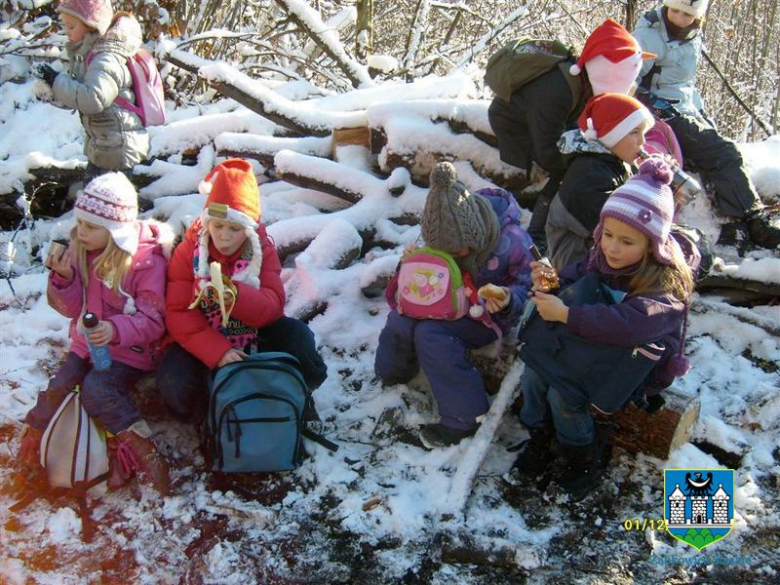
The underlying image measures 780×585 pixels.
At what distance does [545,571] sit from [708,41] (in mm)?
16670

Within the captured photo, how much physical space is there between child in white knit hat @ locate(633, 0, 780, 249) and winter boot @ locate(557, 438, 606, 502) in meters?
2.18

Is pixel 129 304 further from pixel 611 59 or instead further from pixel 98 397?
pixel 611 59

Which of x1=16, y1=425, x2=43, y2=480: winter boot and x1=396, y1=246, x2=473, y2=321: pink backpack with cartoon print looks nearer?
x1=16, y1=425, x2=43, y2=480: winter boot

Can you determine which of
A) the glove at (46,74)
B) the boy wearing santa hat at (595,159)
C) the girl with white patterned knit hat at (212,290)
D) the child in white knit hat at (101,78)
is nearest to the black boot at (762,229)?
the boy wearing santa hat at (595,159)

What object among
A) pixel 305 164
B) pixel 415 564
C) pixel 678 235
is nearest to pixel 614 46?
pixel 678 235

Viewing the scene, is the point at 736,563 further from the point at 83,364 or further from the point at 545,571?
the point at 83,364

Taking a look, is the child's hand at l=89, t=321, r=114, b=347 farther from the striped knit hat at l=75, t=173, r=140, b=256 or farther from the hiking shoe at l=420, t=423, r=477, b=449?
the hiking shoe at l=420, t=423, r=477, b=449

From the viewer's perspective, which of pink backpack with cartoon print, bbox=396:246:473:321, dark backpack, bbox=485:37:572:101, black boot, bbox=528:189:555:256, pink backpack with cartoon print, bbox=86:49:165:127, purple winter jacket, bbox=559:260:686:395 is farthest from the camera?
pink backpack with cartoon print, bbox=86:49:165:127

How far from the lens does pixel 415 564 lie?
267 centimetres

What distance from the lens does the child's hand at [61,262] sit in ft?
9.63

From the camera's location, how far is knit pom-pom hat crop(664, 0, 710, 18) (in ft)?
14.0

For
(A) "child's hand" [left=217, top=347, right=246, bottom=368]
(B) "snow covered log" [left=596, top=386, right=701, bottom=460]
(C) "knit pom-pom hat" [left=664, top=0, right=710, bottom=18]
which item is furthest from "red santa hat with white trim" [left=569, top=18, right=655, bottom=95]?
(A) "child's hand" [left=217, top=347, right=246, bottom=368]

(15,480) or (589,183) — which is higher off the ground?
(589,183)
